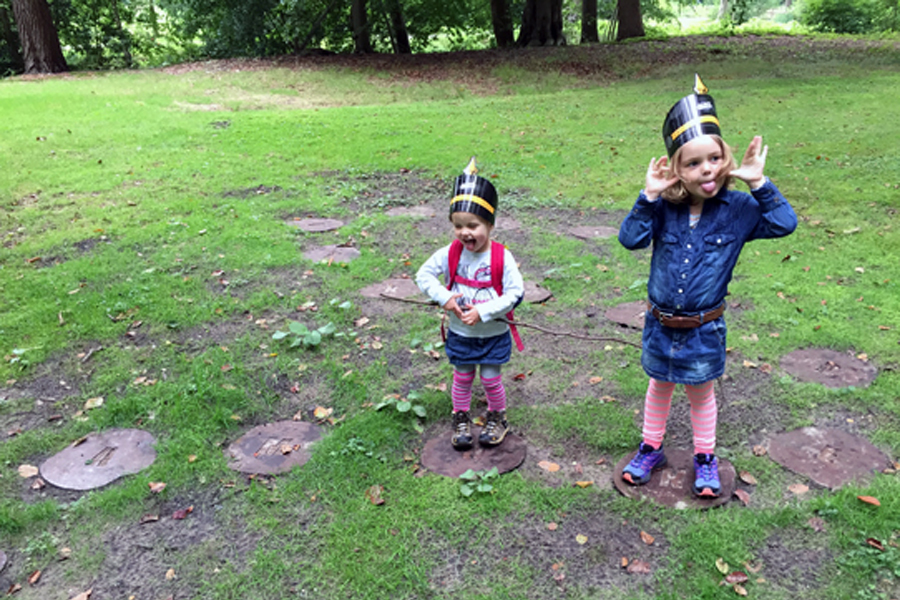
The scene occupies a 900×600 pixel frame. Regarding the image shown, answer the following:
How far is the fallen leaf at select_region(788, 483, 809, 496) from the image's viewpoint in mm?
3121

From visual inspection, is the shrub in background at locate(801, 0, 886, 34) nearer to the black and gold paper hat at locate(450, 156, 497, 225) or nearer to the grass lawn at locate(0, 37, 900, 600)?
the grass lawn at locate(0, 37, 900, 600)

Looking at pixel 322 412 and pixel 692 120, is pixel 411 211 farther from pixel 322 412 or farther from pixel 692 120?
pixel 692 120

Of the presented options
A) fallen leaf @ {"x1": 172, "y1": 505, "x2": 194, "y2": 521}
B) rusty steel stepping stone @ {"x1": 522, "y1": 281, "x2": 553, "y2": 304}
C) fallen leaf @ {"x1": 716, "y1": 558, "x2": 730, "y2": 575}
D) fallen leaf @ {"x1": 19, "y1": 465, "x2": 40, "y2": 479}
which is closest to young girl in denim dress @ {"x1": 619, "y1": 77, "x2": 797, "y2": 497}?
fallen leaf @ {"x1": 716, "y1": 558, "x2": 730, "y2": 575}

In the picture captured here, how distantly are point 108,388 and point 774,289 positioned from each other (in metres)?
5.22

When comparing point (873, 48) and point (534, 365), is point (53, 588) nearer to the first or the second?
point (534, 365)

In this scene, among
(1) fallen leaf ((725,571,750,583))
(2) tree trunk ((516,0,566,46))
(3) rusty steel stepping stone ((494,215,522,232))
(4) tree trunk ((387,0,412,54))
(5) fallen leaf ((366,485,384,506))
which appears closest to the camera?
(1) fallen leaf ((725,571,750,583))

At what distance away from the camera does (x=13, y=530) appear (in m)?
3.06

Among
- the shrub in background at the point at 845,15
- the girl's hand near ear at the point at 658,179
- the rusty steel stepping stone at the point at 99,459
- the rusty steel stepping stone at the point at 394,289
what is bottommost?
the rusty steel stepping stone at the point at 99,459

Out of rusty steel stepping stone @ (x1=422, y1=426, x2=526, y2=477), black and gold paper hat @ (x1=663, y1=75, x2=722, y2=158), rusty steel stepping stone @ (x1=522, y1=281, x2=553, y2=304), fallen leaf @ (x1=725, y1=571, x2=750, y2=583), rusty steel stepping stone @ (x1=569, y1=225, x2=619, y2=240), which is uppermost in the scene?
black and gold paper hat @ (x1=663, y1=75, x2=722, y2=158)

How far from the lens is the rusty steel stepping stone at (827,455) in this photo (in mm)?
3211

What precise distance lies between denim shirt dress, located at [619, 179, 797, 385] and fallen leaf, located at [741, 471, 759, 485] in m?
0.70

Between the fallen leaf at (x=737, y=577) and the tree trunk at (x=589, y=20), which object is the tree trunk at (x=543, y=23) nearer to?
the tree trunk at (x=589, y=20)

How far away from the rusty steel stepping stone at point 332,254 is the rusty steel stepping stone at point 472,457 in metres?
3.11

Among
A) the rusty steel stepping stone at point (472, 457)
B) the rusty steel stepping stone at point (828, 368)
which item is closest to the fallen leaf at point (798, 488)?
the rusty steel stepping stone at point (828, 368)
